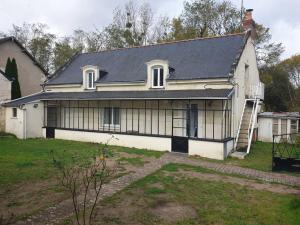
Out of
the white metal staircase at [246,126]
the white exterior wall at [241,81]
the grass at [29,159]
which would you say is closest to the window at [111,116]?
the grass at [29,159]

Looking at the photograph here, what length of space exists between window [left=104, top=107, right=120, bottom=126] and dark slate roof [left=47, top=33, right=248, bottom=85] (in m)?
2.15

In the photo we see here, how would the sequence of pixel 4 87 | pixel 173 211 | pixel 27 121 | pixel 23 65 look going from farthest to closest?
pixel 23 65, pixel 4 87, pixel 27 121, pixel 173 211

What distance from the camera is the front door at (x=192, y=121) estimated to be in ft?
52.6

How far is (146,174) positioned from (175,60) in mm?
10221

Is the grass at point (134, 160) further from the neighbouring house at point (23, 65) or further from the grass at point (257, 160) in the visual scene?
the neighbouring house at point (23, 65)

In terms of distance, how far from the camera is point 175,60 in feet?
61.8

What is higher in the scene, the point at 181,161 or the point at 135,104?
the point at 135,104

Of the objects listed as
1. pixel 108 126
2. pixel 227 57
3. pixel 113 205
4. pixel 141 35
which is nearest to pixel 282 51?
pixel 141 35

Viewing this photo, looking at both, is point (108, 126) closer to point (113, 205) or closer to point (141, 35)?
point (113, 205)

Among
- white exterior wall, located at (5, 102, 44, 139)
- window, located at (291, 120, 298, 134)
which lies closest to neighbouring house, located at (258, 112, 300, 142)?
window, located at (291, 120, 298, 134)

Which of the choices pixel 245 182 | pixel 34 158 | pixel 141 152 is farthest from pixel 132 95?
pixel 245 182

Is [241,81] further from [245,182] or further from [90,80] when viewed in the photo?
[90,80]

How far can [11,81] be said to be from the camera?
77.7ft

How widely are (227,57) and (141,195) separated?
37.6 feet
